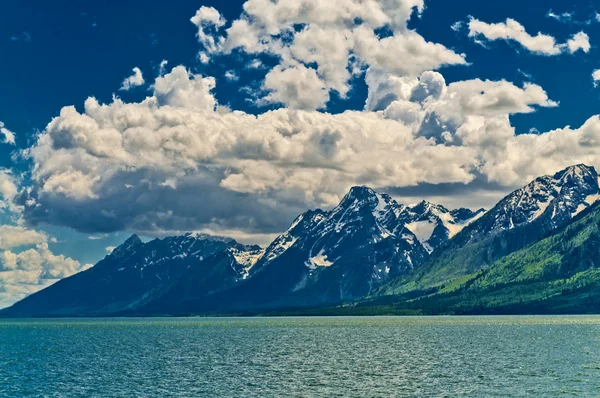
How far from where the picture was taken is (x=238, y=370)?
479ft

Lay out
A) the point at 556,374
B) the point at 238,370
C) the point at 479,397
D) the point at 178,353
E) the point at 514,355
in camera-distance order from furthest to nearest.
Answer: the point at 178,353 → the point at 514,355 → the point at 238,370 → the point at 556,374 → the point at 479,397

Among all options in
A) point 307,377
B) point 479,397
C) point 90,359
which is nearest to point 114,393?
point 307,377

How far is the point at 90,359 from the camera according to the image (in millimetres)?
181125

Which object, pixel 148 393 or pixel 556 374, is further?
pixel 556 374

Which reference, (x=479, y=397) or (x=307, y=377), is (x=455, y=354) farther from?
(x=479, y=397)

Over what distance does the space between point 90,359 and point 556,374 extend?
110 m

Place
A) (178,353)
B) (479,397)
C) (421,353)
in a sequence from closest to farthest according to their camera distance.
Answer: (479,397) → (421,353) → (178,353)

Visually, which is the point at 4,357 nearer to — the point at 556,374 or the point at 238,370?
the point at 238,370

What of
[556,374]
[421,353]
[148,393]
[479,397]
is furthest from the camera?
[421,353]

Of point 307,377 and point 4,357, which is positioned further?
point 4,357

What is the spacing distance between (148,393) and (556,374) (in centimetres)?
7031

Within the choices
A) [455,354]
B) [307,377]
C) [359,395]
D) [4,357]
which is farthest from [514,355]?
[4,357]

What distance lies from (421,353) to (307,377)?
58.4 meters

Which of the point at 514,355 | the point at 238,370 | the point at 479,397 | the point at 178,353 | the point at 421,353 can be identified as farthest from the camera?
the point at 178,353
